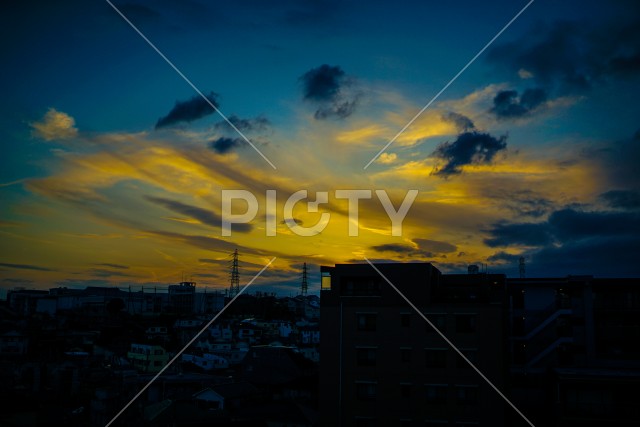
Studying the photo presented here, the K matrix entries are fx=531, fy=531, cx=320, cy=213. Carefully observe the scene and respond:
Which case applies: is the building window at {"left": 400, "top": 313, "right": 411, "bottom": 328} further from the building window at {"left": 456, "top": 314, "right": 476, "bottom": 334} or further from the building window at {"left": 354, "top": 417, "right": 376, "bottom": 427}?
the building window at {"left": 354, "top": 417, "right": 376, "bottom": 427}

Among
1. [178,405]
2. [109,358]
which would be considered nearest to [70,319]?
[109,358]

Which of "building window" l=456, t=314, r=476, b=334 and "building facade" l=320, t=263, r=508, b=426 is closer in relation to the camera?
"building facade" l=320, t=263, r=508, b=426

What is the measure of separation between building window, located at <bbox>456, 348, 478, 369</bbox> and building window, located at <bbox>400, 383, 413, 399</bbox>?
8.46ft

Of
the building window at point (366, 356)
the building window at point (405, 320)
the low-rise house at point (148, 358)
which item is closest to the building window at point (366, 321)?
the building window at point (366, 356)

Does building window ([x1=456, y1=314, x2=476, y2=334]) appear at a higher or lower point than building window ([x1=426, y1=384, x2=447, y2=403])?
higher

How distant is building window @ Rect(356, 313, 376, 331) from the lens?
27203 millimetres

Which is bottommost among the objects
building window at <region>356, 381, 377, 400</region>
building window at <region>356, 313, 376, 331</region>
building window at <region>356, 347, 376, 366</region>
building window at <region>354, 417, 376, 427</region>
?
building window at <region>354, 417, 376, 427</region>

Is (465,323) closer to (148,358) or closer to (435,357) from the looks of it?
(435,357)

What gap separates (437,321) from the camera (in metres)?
26.6

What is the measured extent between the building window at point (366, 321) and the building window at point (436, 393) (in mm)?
3945

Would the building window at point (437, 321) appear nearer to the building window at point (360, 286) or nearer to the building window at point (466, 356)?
the building window at point (466, 356)

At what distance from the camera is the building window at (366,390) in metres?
26.4

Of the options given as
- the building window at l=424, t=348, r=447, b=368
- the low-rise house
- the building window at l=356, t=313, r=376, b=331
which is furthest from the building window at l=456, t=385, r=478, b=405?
the low-rise house

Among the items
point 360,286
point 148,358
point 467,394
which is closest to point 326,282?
point 360,286
